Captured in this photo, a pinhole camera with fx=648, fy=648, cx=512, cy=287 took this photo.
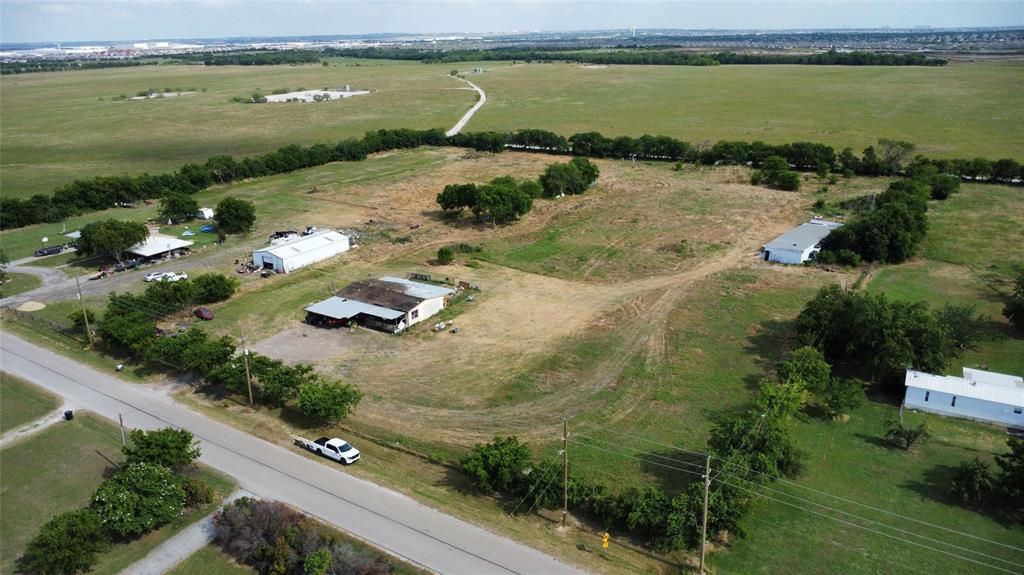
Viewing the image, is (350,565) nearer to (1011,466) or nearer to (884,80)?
(1011,466)

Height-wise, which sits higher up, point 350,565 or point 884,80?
point 884,80

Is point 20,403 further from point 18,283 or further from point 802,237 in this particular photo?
point 802,237

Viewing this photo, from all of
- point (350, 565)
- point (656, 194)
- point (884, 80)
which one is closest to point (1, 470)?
point (350, 565)

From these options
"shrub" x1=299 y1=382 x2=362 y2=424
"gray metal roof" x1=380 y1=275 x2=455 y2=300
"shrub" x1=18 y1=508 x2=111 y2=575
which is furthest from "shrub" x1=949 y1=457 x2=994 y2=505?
"shrub" x1=18 y1=508 x2=111 y2=575

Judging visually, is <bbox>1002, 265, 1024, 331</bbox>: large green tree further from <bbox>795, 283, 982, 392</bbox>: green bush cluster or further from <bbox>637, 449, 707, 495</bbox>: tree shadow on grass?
<bbox>637, 449, 707, 495</bbox>: tree shadow on grass

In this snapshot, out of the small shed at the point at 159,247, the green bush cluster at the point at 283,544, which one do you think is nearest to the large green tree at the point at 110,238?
the small shed at the point at 159,247

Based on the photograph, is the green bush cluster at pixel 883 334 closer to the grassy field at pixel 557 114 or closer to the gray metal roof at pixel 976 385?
the gray metal roof at pixel 976 385
